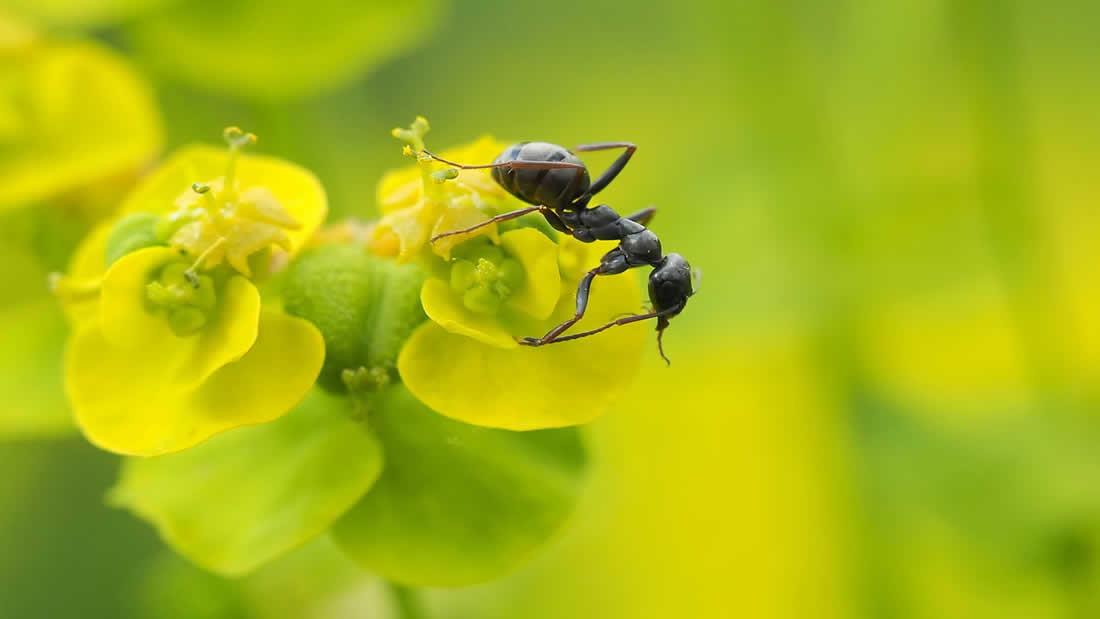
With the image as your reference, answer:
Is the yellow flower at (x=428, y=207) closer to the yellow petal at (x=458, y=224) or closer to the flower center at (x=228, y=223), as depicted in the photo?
the yellow petal at (x=458, y=224)

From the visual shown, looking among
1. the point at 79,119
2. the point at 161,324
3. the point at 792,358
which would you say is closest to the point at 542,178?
the point at 161,324

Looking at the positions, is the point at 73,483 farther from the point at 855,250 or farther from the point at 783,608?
the point at 855,250

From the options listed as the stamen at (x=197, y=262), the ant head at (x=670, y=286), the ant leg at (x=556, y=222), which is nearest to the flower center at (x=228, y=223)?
the stamen at (x=197, y=262)

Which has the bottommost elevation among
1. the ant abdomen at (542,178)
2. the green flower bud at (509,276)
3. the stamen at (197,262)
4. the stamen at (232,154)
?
the green flower bud at (509,276)

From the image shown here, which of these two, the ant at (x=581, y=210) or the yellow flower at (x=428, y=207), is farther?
the ant at (x=581, y=210)

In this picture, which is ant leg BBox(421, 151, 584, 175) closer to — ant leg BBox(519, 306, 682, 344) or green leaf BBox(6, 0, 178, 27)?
ant leg BBox(519, 306, 682, 344)

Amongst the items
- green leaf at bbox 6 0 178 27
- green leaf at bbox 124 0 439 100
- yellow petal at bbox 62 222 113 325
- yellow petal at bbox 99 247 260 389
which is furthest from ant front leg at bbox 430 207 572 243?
green leaf at bbox 6 0 178 27
